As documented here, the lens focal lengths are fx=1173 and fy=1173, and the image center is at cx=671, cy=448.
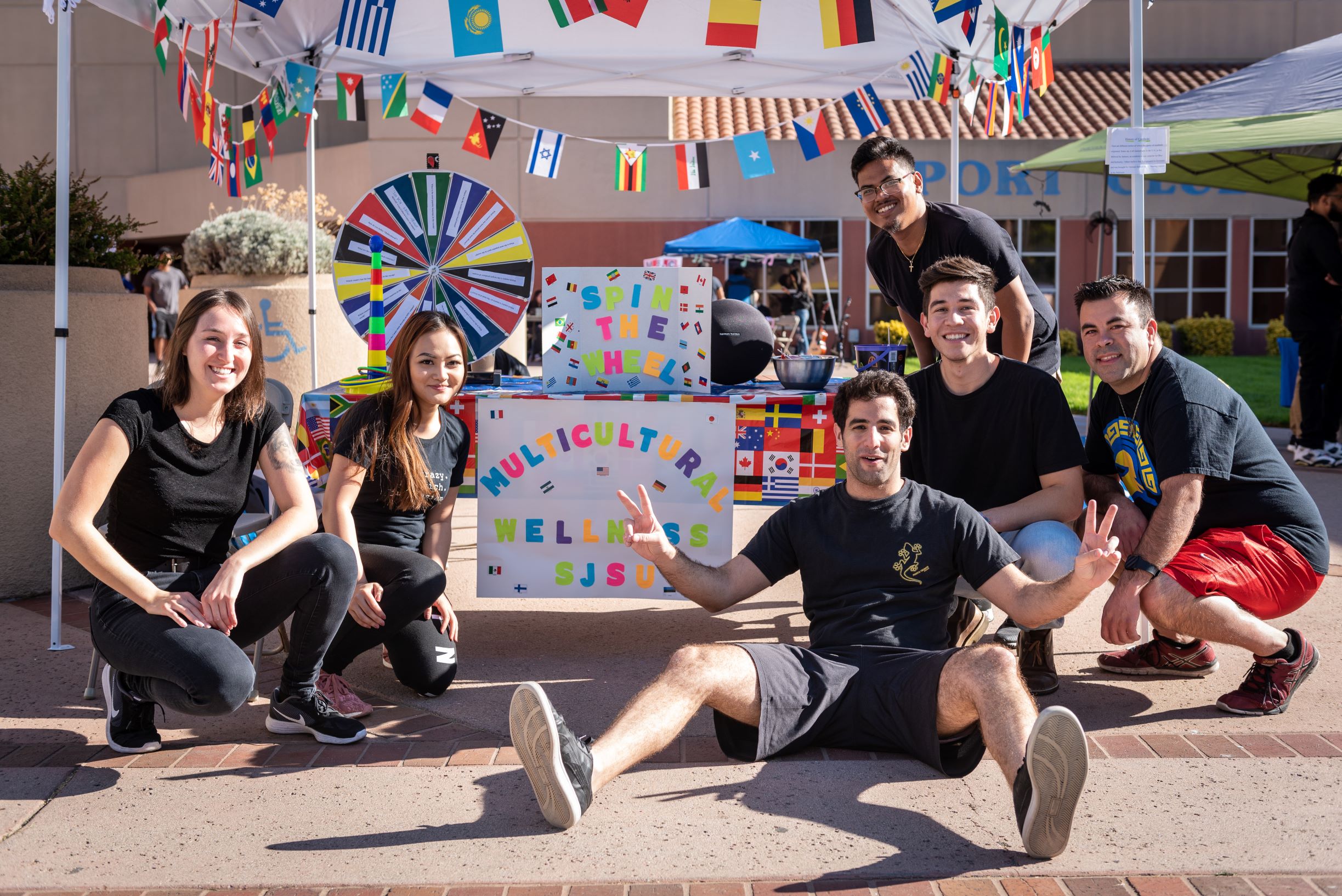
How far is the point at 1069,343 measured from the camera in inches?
798

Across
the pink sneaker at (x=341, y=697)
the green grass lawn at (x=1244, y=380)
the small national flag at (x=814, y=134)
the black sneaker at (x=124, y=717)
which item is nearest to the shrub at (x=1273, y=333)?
the green grass lawn at (x=1244, y=380)

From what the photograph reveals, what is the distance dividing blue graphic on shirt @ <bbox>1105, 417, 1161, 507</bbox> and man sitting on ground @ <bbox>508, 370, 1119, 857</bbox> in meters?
0.61

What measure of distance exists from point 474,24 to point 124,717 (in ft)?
9.81

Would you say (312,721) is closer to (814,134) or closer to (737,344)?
(737,344)

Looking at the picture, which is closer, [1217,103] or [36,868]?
[36,868]

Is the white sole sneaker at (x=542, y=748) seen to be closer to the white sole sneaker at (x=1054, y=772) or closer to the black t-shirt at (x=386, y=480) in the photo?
the white sole sneaker at (x=1054, y=772)

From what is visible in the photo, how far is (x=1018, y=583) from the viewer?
3051 millimetres

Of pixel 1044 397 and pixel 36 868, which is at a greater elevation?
pixel 1044 397

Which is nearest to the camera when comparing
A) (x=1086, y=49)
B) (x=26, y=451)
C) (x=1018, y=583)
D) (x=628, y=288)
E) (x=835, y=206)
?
(x=1018, y=583)

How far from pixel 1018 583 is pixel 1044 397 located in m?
0.79

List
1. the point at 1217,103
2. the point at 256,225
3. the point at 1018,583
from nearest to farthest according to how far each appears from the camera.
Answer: the point at 1018,583 < the point at 256,225 < the point at 1217,103

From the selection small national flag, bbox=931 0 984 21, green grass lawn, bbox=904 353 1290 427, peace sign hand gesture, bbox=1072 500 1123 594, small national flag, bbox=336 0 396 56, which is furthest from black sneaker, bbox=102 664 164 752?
green grass lawn, bbox=904 353 1290 427

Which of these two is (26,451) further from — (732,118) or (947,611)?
(732,118)

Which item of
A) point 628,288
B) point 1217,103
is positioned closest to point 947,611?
point 628,288
